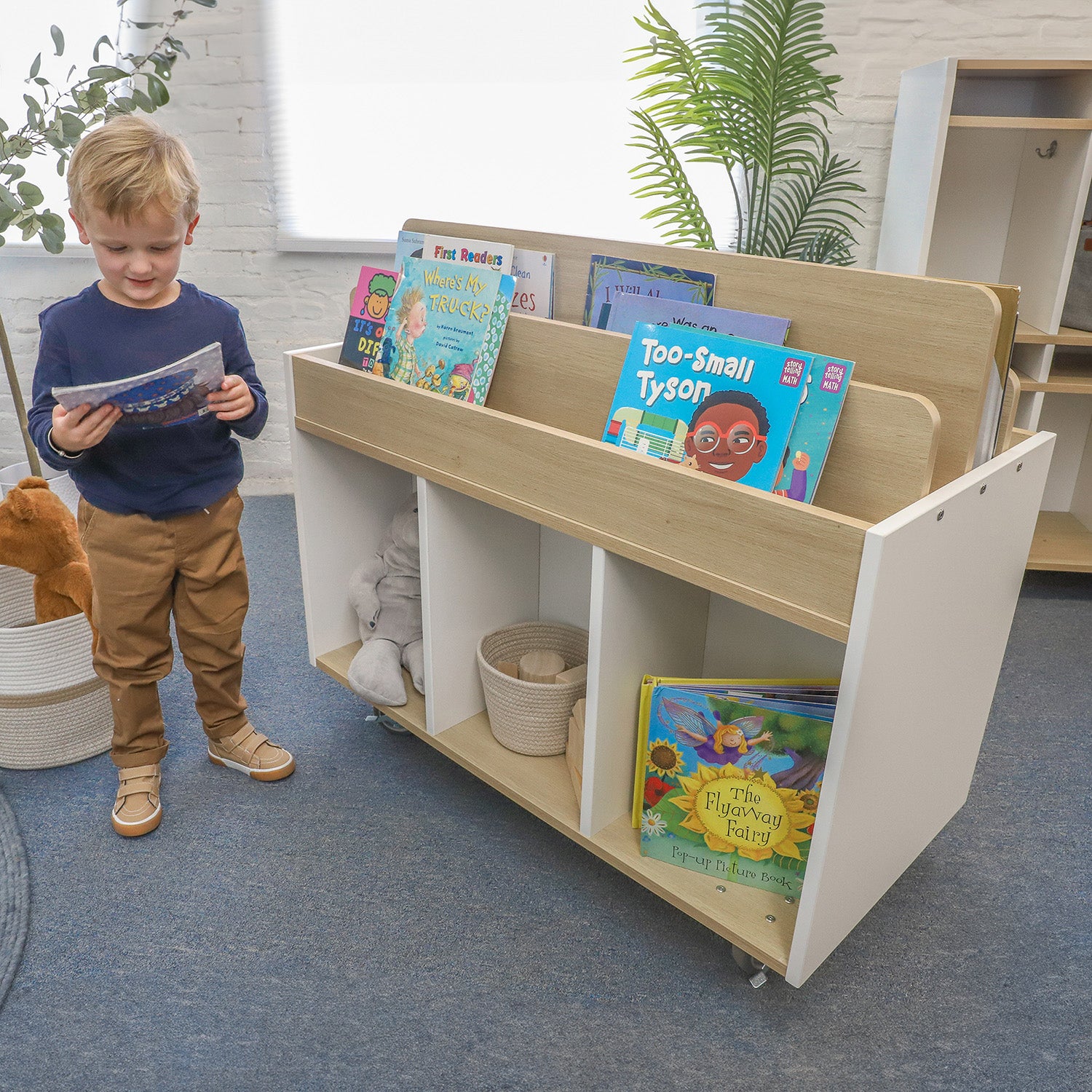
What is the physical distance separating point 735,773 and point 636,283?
0.68 meters

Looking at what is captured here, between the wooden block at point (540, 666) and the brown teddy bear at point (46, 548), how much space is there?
0.73 meters

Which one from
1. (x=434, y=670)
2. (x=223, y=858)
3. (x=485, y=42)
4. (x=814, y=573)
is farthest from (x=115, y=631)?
(x=485, y=42)

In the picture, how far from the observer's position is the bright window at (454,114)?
2539 mm

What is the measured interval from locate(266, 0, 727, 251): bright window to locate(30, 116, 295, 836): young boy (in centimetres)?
142

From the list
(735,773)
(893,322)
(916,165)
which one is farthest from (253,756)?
(916,165)

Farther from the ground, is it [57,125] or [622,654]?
[57,125]

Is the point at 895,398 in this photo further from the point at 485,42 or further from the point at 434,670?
the point at 485,42

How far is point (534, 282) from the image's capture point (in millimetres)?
1415

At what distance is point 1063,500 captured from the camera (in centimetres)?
267

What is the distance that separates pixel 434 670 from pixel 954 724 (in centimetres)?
78

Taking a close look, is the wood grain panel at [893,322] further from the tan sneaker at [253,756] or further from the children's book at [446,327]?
the tan sneaker at [253,756]

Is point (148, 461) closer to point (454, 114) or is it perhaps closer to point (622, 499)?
point (622, 499)

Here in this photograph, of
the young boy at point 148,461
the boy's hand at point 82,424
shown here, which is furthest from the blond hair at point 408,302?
the boy's hand at point 82,424

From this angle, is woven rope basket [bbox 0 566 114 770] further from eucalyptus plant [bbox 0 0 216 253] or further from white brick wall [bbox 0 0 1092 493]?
white brick wall [bbox 0 0 1092 493]
